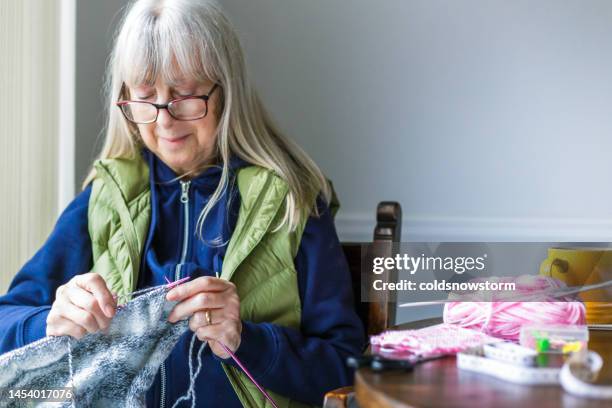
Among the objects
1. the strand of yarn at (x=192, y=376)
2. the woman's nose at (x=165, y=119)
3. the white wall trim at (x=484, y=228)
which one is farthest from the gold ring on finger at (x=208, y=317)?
the white wall trim at (x=484, y=228)

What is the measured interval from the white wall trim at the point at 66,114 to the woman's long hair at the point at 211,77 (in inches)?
8.1

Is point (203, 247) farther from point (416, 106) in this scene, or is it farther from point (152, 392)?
point (416, 106)

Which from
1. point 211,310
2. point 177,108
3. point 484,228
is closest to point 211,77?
point 177,108

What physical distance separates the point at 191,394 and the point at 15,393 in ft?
0.86

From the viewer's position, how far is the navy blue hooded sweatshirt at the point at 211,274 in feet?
4.44

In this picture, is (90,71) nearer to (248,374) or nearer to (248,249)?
(248,249)

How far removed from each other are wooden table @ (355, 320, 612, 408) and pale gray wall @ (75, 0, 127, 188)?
97 centimetres

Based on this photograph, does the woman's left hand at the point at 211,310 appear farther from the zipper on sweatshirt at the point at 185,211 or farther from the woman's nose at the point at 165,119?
the woman's nose at the point at 165,119

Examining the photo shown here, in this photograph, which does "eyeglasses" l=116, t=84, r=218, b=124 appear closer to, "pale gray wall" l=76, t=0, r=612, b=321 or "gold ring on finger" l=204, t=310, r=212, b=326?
"gold ring on finger" l=204, t=310, r=212, b=326

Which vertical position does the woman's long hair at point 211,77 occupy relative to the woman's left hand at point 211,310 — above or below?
above

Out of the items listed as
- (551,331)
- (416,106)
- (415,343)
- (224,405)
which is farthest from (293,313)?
(416,106)

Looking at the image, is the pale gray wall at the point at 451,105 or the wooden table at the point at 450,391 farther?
the pale gray wall at the point at 451,105

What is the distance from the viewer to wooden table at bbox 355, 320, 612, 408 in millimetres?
851

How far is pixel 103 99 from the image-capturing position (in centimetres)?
177
